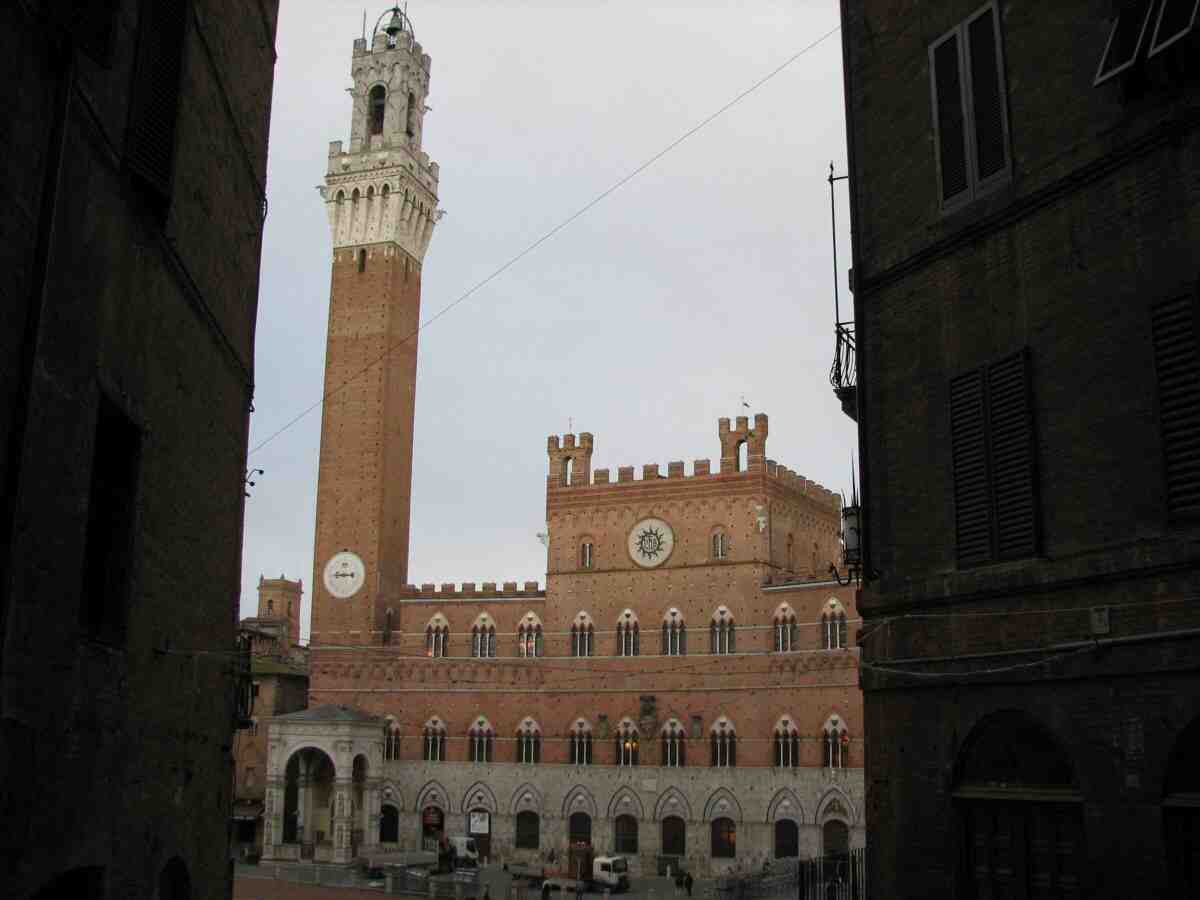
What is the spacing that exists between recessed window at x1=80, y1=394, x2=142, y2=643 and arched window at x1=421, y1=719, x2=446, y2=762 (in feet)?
131

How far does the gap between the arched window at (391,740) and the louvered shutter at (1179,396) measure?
141ft

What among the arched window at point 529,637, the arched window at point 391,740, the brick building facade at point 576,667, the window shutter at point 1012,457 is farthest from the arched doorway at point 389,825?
the window shutter at point 1012,457

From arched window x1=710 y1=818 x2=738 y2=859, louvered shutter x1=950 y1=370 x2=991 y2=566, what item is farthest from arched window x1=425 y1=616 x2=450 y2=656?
louvered shutter x1=950 y1=370 x2=991 y2=566

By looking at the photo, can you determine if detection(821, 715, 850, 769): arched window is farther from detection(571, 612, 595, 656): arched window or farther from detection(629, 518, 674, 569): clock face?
detection(571, 612, 595, 656): arched window

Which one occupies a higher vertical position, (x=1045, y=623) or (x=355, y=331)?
(x=355, y=331)

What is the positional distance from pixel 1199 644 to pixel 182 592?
794 cm

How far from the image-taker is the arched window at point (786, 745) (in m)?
41.1

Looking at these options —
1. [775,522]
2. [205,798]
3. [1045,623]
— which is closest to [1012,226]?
[1045,623]

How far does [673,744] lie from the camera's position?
43.6m

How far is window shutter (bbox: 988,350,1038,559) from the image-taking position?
9.34 meters

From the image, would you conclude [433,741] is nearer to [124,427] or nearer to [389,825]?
[389,825]

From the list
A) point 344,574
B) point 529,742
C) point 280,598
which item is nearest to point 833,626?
point 529,742

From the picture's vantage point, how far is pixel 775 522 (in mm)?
45062

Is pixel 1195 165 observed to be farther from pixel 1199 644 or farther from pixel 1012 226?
pixel 1199 644
